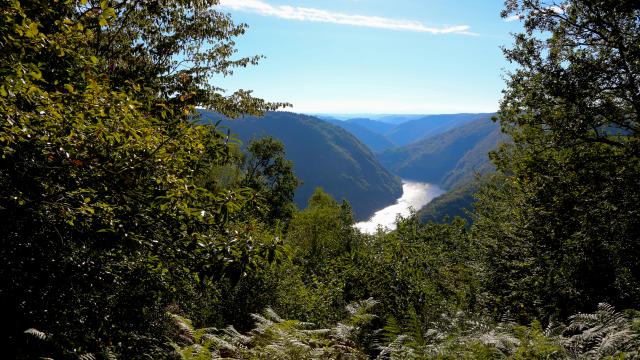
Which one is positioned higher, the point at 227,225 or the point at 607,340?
the point at 227,225

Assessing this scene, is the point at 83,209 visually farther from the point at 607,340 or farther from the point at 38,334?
the point at 607,340

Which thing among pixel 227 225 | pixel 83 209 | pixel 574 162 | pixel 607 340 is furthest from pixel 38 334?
pixel 574 162

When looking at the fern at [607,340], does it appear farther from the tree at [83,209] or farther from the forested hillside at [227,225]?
the tree at [83,209]

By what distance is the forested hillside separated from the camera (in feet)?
12.0

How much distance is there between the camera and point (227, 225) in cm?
462

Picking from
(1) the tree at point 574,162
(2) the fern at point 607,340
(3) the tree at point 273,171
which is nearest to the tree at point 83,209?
(2) the fern at point 607,340

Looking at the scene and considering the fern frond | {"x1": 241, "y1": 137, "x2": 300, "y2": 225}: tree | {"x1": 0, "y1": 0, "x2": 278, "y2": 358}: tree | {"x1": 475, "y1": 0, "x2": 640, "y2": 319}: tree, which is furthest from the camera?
{"x1": 241, "y1": 137, "x2": 300, "y2": 225}: tree

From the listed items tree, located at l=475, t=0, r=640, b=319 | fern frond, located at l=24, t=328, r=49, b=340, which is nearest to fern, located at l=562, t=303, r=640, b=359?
tree, located at l=475, t=0, r=640, b=319

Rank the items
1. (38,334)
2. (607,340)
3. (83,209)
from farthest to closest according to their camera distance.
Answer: (607,340)
(38,334)
(83,209)

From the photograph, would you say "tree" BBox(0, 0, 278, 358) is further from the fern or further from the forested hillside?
the fern

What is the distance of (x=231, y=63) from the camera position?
46.0ft

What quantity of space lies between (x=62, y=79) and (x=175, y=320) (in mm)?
4320

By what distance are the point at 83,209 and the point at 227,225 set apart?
5.14 ft

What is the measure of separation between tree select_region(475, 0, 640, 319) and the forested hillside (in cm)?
7
